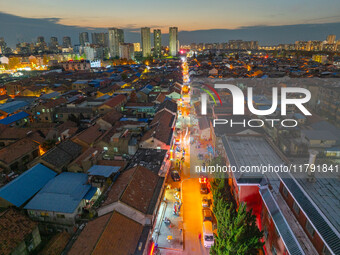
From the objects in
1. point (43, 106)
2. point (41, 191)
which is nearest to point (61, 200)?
point (41, 191)

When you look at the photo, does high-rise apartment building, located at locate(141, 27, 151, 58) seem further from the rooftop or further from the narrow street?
the rooftop

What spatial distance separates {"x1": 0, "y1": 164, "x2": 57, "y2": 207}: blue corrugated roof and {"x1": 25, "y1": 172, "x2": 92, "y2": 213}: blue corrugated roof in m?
0.81

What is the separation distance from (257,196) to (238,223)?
264 cm

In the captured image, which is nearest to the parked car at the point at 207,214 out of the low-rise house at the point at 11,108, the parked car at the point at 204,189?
the parked car at the point at 204,189

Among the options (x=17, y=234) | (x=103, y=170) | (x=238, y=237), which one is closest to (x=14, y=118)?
(x=103, y=170)

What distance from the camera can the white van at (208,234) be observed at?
11938 millimetres

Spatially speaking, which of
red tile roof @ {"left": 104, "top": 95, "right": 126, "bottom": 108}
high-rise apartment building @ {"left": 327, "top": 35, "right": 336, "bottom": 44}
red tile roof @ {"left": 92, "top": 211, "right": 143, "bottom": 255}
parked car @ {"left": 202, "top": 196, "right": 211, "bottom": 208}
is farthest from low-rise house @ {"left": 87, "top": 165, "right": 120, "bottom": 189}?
high-rise apartment building @ {"left": 327, "top": 35, "right": 336, "bottom": 44}

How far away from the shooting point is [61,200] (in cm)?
1274

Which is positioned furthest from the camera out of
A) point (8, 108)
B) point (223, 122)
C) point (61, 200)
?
point (8, 108)

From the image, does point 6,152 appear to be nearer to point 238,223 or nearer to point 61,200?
point 61,200

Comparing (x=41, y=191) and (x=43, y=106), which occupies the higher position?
(x=43, y=106)

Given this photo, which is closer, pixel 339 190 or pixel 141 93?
pixel 339 190

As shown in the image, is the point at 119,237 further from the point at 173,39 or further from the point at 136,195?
the point at 173,39

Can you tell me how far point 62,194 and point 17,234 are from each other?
9.59 ft
